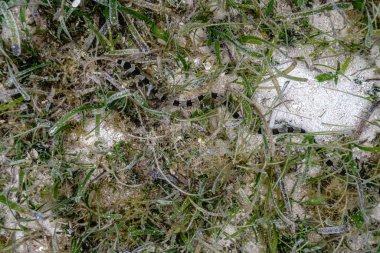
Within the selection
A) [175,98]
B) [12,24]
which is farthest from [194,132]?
[12,24]

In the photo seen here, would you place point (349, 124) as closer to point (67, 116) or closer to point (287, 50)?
point (287, 50)

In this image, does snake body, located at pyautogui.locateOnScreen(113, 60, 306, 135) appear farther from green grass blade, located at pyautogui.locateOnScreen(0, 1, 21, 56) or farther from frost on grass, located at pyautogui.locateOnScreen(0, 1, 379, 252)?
green grass blade, located at pyautogui.locateOnScreen(0, 1, 21, 56)

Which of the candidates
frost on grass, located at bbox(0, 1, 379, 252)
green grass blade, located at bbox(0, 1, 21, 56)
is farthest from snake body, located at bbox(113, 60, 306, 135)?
green grass blade, located at bbox(0, 1, 21, 56)

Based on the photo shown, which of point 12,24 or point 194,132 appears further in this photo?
point 194,132

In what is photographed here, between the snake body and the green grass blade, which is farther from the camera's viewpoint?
the snake body

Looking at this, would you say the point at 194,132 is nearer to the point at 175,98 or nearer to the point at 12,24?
the point at 175,98

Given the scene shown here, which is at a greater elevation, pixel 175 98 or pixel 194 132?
pixel 175 98

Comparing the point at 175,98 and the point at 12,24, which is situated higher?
the point at 12,24

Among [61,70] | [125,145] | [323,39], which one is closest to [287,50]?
[323,39]

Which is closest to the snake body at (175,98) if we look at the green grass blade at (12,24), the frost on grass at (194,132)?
the frost on grass at (194,132)

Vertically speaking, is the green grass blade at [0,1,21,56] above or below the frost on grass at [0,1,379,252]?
above

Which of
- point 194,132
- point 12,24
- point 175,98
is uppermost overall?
point 12,24

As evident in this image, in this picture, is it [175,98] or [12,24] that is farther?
[175,98]
